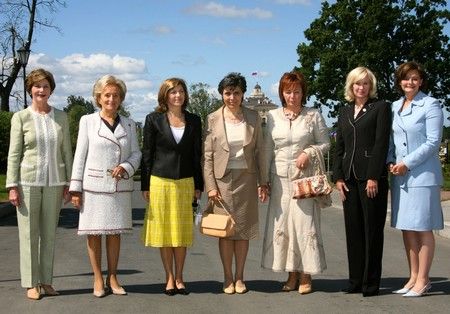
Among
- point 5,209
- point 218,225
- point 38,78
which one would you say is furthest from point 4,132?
point 218,225

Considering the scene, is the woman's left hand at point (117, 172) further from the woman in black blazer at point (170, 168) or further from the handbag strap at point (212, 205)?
the handbag strap at point (212, 205)

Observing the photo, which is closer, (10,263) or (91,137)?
(91,137)

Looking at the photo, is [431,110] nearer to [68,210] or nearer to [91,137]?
[91,137]

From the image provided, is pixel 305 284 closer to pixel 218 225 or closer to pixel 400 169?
pixel 218 225

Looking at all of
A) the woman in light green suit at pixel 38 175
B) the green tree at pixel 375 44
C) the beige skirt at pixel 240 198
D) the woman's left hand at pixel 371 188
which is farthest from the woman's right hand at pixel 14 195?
the green tree at pixel 375 44

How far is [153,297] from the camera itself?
6.64 m

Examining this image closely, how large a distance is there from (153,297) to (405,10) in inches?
1728

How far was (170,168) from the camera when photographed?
21.7 ft

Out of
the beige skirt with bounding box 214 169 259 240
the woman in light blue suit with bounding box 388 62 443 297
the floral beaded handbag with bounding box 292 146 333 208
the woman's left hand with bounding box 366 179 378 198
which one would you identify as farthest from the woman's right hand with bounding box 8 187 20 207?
the woman in light blue suit with bounding box 388 62 443 297

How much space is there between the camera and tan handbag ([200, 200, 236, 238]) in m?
6.62

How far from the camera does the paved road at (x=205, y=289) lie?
6.18 meters

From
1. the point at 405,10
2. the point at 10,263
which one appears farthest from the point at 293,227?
the point at 405,10

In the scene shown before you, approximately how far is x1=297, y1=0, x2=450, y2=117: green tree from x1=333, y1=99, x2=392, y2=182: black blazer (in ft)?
126

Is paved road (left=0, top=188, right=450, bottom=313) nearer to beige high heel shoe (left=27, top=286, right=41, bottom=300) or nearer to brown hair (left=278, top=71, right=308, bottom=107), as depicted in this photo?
beige high heel shoe (left=27, top=286, right=41, bottom=300)
